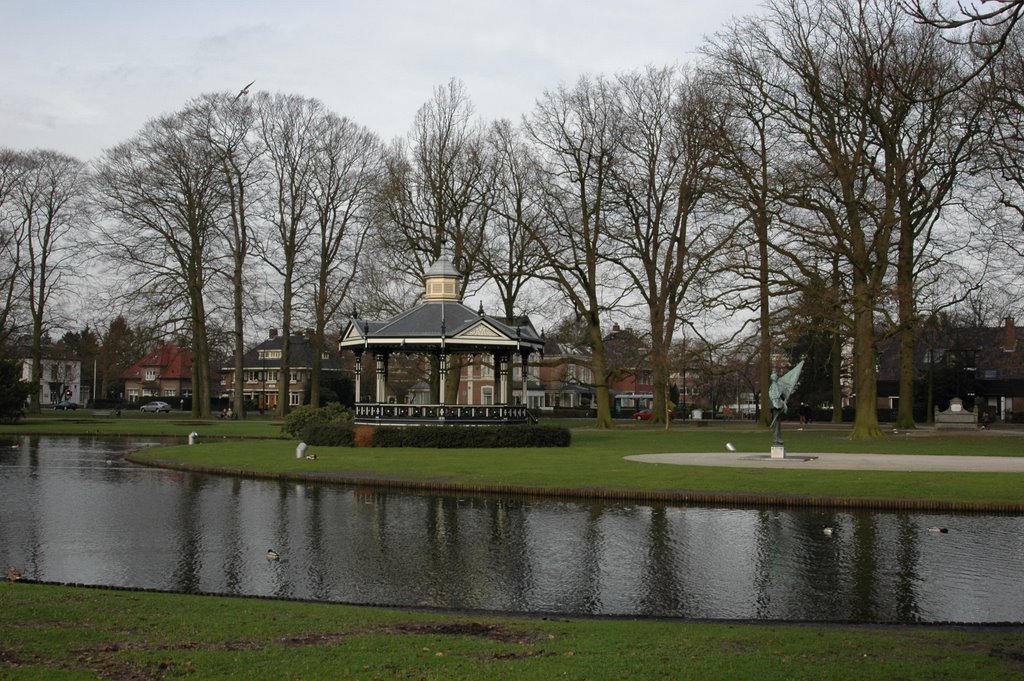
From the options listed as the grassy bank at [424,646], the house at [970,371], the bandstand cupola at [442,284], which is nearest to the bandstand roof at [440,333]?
the bandstand cupola at [442,284]

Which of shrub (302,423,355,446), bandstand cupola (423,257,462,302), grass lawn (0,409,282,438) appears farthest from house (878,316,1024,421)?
shrub (302,423,355,446)

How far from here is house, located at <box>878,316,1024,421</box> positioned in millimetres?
71375

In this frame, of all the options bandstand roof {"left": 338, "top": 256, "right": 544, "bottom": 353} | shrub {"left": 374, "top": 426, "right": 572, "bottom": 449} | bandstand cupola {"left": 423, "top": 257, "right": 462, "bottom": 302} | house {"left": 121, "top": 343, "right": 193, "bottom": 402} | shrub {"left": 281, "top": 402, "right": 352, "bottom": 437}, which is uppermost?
bandstand cupola {"left": 423, "top": 257, "right": 462, "bottom": 302}

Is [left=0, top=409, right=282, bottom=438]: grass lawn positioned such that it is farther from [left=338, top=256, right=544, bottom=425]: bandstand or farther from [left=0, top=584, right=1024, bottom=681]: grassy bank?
[left=0, top=584, right=1024, bottom=681]: grassy bank

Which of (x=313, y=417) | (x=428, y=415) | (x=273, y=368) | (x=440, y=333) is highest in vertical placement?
(x=440, y=333)

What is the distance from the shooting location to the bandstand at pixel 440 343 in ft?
129

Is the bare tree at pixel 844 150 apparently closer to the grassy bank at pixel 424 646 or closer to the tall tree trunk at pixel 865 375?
the tall tree trunk at pixel 865 375

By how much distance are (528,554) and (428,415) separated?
24.5 m

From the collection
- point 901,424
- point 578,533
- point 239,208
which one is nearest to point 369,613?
point 578,533

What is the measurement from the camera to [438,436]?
36.6 m

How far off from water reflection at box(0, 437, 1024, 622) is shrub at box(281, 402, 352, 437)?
18.0 m

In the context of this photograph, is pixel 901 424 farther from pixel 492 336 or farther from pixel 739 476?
pixel 739 476

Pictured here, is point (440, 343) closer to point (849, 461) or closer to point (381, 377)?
point (381, 377)

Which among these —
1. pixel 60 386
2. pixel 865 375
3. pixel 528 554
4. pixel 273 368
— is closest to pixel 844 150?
pixel 865 375
